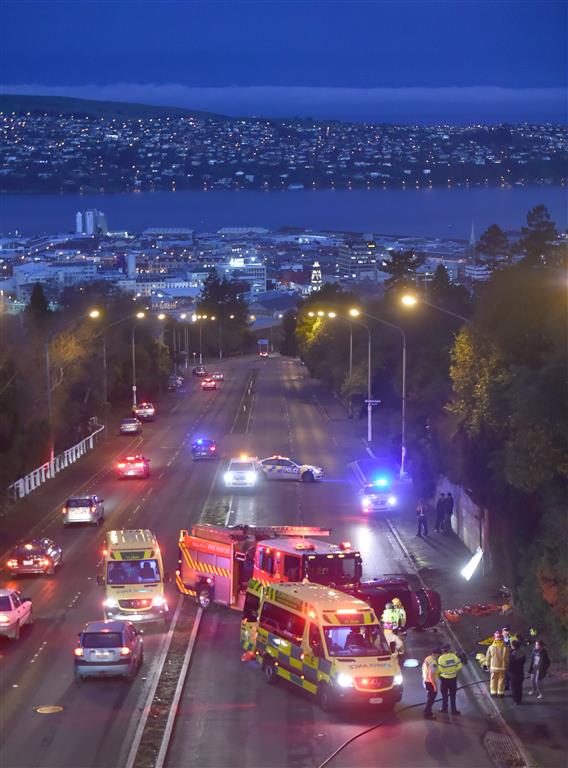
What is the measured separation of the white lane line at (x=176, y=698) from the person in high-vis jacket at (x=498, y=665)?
564 cm

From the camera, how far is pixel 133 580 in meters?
27.9

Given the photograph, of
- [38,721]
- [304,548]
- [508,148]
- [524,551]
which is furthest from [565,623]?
[508,148]

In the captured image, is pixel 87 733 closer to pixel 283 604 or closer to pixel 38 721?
pixel 38 721

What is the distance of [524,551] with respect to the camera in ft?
90.1

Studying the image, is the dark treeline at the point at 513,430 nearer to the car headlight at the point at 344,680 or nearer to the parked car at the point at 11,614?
the car headlight at the point at 344,680

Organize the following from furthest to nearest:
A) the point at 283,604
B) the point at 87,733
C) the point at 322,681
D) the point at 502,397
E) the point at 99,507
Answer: the point at 99,507 < the point at 502,397 < the point at 283,604 < the point at 322,681 < the point at 87,733

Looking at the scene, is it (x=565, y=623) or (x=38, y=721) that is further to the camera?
(x=565, y=623)

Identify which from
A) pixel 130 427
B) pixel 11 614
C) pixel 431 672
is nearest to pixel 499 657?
pixel 431 672

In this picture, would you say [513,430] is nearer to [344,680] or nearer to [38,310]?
[344,680]

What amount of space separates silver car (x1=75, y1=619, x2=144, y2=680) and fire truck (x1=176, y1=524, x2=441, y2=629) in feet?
14.1

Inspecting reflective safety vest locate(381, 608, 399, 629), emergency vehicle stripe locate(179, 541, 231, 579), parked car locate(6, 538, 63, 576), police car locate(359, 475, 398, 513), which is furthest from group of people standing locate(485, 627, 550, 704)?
police car locate(359, 475, 398, 513)

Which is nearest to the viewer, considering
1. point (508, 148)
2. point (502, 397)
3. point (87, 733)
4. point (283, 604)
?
point (87, 733)

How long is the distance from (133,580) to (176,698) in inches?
286

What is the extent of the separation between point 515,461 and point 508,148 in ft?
266
